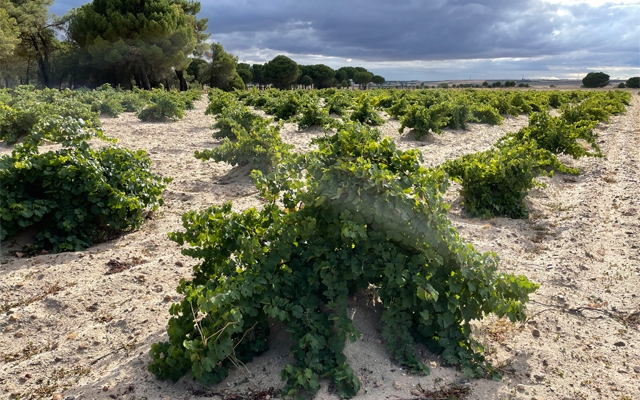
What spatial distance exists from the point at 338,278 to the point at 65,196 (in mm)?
3314

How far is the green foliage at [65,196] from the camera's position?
5008 millimetres


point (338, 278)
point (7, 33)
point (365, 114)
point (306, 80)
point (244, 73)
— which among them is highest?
point (7, 33)

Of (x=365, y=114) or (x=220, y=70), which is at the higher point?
(x=220, y=70)

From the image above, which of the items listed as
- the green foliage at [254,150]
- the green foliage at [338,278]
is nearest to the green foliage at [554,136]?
the green foliage at [254,150]

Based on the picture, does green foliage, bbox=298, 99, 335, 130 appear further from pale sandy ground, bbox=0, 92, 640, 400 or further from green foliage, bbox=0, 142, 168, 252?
green foliage, bbox=0, 142, 168, 252

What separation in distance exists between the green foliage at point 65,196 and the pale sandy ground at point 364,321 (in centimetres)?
24

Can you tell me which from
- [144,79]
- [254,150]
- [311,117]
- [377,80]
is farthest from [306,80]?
[254,150]

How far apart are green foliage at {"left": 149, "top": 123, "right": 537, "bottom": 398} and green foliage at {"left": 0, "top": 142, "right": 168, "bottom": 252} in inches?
91.2

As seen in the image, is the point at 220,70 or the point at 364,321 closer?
the point at 364,321

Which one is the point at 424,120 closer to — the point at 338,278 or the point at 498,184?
the point at 498,184

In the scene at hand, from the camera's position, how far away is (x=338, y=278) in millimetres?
3139

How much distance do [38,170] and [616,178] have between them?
8637mm

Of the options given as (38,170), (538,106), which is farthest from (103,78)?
(38,170)

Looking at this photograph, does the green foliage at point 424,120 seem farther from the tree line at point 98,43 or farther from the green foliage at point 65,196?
the tree line at point 98,43
